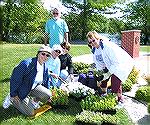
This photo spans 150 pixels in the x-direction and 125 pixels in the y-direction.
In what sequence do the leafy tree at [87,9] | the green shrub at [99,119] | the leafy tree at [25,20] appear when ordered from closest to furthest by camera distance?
1. the green shrub at [99,119]
2. the leafy tree at [25,20]
3. the leafy tree at [87,9]

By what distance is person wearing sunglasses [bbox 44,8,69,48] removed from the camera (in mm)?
4098

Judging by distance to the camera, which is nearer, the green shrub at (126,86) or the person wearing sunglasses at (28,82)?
the person wearing sunglasses at (28,82)

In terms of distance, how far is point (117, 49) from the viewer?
3.64 meters

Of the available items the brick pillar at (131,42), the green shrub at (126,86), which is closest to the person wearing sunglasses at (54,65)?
the green shrub at (126,86)

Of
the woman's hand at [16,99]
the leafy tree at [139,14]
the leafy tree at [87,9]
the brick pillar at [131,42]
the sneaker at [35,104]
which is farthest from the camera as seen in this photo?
the brick pillar at [131,42]

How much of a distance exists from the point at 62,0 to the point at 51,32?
1.79 ft

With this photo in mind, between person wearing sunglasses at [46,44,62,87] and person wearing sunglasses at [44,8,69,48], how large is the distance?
0.61ft

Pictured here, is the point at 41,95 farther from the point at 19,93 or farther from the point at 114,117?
the point at 114,117

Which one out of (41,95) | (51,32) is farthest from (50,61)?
(41,95)

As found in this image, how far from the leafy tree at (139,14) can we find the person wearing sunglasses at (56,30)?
861 mm

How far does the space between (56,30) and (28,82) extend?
108cm

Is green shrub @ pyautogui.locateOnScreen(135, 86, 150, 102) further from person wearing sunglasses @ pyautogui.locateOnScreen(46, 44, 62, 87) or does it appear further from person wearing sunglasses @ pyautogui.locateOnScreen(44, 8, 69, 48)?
person wearing sunglasses @ pyautogui.locateOnScreen(44, 8, 69, 48)

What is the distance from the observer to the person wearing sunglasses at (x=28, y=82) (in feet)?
10.5

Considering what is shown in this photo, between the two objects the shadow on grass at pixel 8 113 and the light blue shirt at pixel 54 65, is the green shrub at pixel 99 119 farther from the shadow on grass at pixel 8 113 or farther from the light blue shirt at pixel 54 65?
the light blue shirt at pixel 54 65
